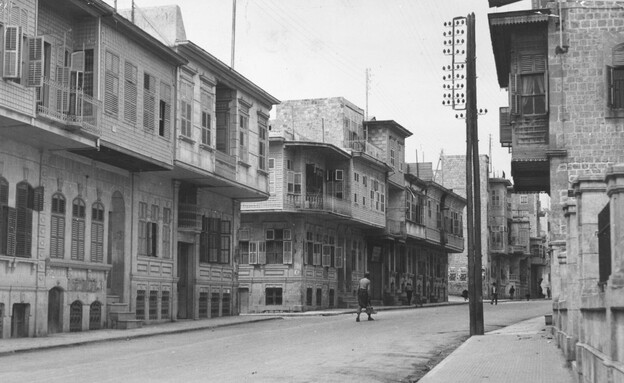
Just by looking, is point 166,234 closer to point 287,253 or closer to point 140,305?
point 140,305

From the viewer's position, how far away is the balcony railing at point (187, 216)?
32.9 meters

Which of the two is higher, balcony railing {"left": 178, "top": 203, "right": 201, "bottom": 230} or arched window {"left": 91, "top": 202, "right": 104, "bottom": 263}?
balcony railing {"left": 178, "top": 203, "right": 201, "bottom": 230}

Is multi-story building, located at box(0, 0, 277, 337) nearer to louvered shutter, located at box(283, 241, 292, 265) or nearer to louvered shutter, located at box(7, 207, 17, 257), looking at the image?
louvered shutter, located at box(7, 207, 17, 257)

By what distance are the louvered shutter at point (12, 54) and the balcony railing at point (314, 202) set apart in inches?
1042

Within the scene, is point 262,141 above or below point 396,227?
above

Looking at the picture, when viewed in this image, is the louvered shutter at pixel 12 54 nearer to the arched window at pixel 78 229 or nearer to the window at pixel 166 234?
the arched window at pixel 78 229

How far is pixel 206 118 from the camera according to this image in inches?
1305

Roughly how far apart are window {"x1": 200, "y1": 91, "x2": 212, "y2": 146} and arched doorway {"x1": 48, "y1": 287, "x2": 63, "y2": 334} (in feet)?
32.3

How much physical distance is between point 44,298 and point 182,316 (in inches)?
424

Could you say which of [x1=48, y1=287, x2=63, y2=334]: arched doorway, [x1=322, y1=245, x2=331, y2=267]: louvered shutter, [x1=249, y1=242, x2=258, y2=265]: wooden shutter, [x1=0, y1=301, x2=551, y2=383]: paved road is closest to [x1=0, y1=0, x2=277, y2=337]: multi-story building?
[x1=48, y1=287, x2=63, y2=334]: arched doorway

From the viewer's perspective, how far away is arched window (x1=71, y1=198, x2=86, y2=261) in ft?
83.4

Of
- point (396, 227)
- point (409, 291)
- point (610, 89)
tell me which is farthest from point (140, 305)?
point (396, 227)

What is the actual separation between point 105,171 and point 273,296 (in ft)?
68.4

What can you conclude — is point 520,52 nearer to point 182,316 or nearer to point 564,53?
point 564,53
